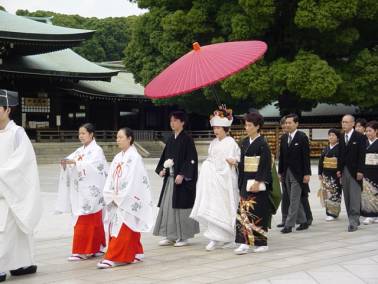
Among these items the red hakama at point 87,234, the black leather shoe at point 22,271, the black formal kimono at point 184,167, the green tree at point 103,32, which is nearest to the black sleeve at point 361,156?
the black formal kimono at point 184,167

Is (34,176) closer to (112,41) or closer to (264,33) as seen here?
(264,33)

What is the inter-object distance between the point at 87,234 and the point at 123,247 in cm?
69

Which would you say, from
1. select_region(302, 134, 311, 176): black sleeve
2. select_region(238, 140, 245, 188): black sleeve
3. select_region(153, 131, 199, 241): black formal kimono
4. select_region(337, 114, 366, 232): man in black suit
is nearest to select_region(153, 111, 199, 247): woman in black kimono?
select_region(153, 131, 199, 241): black formal kimono

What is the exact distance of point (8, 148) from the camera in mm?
6234

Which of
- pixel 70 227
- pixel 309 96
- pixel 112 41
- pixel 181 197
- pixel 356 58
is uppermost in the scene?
pixel 112 41

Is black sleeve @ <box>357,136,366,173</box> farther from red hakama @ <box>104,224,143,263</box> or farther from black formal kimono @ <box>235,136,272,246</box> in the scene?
red hakama @ <box>104,224,143,263</box>

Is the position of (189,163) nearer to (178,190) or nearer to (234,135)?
(178,190)

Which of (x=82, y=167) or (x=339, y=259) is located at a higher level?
(x=82, y=167)

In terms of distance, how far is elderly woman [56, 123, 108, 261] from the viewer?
720cm

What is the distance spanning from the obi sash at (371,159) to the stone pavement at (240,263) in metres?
1.41

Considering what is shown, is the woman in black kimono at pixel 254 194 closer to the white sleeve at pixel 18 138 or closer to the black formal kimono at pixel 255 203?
the black formal kimono at pixel 255 203

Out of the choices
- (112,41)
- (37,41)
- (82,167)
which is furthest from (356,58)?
(112,41)

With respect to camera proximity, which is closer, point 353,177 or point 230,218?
point 230,218

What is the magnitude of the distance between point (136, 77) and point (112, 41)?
82.8 feet
